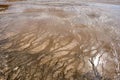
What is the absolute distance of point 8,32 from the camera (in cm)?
276

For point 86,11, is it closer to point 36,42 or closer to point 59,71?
point 36,42

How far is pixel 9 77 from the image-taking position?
1.79 m

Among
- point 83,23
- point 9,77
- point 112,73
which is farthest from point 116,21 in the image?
point 9,77

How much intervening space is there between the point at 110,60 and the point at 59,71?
665 mm

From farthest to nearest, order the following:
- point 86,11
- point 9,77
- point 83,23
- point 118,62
Answer: 1. point 86,11
2. point 83,23
3. point 118,62
4. point 9,77

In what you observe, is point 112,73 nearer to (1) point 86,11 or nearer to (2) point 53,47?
(2) point 53,47

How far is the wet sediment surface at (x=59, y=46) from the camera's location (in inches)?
74.4

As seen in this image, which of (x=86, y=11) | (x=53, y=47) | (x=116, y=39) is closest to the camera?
(x=53, y=47)

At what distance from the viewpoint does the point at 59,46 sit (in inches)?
94.0

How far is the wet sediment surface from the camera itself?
6.20 feet

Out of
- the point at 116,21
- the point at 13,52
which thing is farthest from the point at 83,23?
the point at 13,52

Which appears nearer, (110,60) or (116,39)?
(110,60)

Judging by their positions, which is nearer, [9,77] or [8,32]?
[9,77]

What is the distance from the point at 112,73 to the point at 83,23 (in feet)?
4.74
